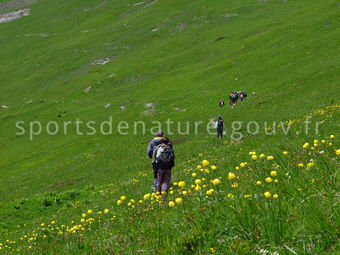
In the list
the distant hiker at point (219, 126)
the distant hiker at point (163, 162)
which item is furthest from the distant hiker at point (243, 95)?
the distant hiker at point (163, 162)

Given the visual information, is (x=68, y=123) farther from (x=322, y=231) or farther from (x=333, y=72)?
(x=322, y=231)

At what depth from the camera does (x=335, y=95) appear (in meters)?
30.4

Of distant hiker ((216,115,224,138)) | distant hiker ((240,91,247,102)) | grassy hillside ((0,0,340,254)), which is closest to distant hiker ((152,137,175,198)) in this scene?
grassy hillside ((0,0,340,254))

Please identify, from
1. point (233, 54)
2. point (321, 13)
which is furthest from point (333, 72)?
point (321, 13)

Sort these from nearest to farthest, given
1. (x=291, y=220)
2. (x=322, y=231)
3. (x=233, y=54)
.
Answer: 1. (x=322, y=231)
2. (x=291, y=220)
3. (x=233, y=54)

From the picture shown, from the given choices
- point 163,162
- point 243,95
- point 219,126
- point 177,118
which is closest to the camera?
point 163,162

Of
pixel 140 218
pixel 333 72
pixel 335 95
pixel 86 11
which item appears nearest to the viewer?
pixel 140 218

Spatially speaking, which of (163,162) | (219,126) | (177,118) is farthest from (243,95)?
(163,162)

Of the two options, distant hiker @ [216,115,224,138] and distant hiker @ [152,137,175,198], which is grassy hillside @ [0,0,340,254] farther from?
distant hiker @ [152,137,175,198]

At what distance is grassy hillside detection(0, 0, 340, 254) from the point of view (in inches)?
153

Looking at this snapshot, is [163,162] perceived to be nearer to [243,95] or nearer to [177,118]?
[177,118]

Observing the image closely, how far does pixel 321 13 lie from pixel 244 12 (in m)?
38.5

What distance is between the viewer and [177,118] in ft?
162

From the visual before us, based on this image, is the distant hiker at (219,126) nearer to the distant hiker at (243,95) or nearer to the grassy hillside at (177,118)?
the grassy hillside at (177,118)
